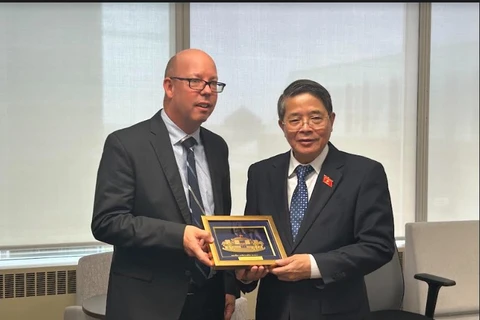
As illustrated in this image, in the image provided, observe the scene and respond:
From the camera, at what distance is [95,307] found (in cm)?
246

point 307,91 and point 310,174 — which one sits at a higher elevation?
point 307,91

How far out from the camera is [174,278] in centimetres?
162

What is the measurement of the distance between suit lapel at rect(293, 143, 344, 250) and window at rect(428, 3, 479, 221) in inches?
96.5

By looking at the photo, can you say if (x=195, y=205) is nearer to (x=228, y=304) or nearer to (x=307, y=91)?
(x=228, y=304)

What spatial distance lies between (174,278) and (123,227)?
0.78 feet

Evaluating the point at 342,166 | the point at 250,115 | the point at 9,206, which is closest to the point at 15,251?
the point at 9,206

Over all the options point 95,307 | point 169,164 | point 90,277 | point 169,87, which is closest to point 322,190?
point 169,164

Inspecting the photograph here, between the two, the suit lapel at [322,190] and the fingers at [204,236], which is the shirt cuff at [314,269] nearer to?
the suit lapel at [322,190]

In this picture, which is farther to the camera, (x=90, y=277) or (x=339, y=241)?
(x=90, y=277)

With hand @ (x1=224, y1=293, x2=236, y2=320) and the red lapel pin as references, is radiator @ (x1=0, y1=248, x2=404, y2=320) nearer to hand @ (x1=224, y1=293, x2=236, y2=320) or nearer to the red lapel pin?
hand @ (x1=224, y1=293, x2=236, y2=320)

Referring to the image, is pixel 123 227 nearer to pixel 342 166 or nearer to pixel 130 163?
pixel 130 163

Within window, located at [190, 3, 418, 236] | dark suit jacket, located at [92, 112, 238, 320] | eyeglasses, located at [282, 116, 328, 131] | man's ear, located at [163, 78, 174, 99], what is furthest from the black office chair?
man's ear, located at [163, 78, 174, 99]

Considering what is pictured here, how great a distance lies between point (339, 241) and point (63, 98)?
84.4 inches

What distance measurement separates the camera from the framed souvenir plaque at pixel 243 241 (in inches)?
60.7
